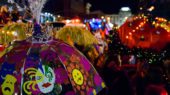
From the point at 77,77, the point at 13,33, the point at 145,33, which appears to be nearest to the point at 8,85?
the point at 77,77

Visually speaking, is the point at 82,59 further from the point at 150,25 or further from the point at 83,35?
the point at 150,25

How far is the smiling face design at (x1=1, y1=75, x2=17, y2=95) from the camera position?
2309 millimetres

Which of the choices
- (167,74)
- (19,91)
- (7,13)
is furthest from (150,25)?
(19,91)

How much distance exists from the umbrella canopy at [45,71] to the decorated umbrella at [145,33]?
508 centimetres

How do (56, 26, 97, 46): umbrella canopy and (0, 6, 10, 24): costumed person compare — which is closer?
(56, 26, 97, 46): umbrella canopy

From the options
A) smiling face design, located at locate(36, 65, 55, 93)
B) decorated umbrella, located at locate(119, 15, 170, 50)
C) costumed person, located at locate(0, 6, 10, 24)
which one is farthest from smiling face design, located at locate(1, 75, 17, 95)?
costumed person, located at locate(0, 6, 10, 24)

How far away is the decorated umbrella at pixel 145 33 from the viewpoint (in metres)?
7.46

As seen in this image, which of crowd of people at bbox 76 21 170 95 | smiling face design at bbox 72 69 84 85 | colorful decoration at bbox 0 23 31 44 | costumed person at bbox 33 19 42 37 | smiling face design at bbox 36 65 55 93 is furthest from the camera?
crowd of people at bbox 76 21 170 95

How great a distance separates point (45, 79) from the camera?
7.58 ft

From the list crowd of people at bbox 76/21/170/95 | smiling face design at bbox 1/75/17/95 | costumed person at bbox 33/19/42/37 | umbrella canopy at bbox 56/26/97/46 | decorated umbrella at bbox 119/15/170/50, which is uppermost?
costumed person at bbox 33/19/42/37

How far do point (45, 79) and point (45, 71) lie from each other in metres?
0.05

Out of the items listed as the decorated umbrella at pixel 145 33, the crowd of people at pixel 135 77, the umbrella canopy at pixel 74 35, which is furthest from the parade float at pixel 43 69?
the decorated umbrella at pixel 145 33

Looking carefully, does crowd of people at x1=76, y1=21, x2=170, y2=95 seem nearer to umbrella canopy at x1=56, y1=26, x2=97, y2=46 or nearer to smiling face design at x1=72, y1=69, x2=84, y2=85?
umbrella canopy at x1=56, y1=26, x2=97, y2=46

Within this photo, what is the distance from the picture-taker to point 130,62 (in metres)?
9.20
